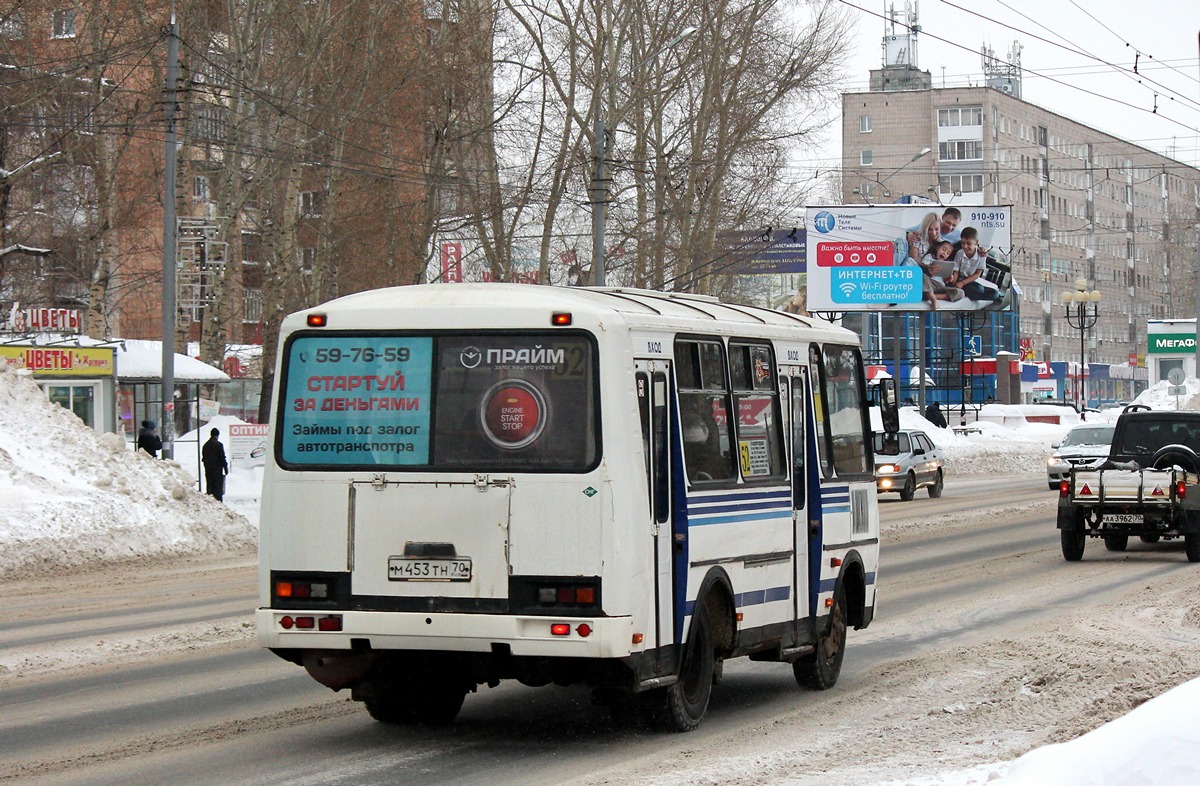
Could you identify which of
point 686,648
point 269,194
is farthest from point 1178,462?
point 269,194

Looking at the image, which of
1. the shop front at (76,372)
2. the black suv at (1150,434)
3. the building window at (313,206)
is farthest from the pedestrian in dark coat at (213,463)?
the building window at (313,206)

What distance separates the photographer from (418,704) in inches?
390

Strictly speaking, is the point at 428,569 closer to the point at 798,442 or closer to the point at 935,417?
the point at 798,442

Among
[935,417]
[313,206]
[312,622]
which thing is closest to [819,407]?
[312,622]

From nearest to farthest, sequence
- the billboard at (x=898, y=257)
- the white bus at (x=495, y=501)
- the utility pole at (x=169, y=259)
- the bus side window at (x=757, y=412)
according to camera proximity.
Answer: the white bus at (x=495, y=501), the bus side window at (x=757, y=412), the utility pole at (x=169, y=259), the billboard at (x=898, y=257)

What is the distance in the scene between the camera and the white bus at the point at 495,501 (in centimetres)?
872

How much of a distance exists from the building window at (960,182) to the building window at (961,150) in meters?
1.40

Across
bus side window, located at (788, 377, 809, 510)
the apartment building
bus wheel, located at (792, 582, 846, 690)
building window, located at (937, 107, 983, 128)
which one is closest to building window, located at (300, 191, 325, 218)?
the apartment building

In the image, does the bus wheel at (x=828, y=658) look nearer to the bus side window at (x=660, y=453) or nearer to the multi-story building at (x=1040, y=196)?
the bus side window at (x=660, y=453)

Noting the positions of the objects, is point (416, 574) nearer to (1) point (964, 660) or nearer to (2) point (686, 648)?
(2) point (686, 648)

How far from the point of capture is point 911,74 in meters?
124

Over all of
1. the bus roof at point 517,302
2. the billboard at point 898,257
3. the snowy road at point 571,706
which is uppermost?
the billboard at point 898,257

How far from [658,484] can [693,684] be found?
4.48ft

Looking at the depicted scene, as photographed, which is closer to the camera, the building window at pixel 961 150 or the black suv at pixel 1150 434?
the black suv at pixel 1150 434
